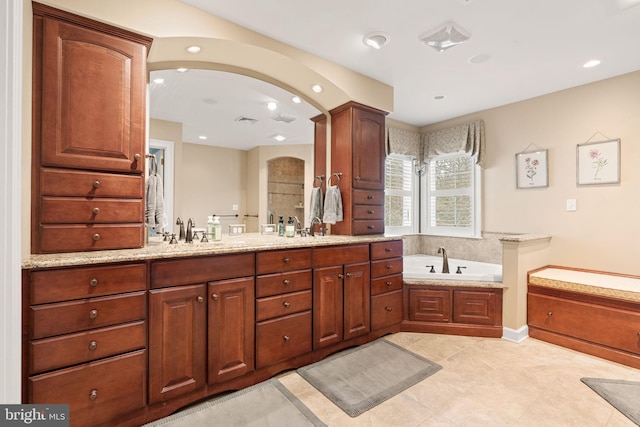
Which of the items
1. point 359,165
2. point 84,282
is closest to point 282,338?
point 84,282

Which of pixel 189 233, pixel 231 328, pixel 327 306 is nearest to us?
pixel 231 328

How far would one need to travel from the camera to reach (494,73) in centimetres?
286

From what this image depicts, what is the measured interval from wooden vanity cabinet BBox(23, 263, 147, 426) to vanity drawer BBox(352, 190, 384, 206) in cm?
186

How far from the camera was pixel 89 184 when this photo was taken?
1.66 m

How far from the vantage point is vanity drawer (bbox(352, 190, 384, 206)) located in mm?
2883

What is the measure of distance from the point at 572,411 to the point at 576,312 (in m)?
1.13

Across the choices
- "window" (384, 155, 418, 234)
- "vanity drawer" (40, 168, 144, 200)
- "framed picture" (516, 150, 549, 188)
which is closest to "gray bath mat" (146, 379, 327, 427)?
"vanity drawer" (40, 168, 144, 200)

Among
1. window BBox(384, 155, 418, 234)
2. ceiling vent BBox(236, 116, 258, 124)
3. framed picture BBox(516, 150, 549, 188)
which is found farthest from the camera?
window BBox(384, 155, 418, 234)

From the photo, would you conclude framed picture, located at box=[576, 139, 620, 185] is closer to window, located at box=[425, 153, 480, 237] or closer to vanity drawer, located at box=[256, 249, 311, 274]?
window, located at box=[425, 153, 480, 237]

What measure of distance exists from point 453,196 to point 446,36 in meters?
2.52

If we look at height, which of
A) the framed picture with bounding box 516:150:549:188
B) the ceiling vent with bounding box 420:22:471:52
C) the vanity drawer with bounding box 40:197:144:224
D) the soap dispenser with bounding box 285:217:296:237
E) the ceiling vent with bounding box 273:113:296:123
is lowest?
the soap dispenser with bounding box 285:217:296:237

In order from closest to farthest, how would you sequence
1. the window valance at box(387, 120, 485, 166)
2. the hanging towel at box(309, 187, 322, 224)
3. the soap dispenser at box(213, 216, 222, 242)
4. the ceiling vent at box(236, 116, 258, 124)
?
the soap dispenser at box(213, 216, 222, 242) → the ceiling vent at box(236, 116, 258, 124) → the hanging towel at box(309, 187, 322, 224) → the window valance at box(387, 120, 485, 166)

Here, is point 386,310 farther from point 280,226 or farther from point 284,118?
point 284,118

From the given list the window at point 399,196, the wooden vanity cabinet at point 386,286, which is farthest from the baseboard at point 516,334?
the window at point 399,196
